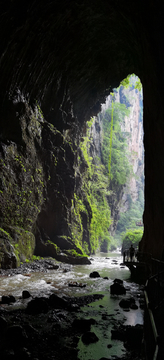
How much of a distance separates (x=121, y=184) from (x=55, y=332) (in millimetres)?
39989

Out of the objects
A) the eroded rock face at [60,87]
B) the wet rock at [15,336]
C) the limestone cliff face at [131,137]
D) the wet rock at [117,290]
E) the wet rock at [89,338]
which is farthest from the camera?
the limestone cliff face at [131,137]

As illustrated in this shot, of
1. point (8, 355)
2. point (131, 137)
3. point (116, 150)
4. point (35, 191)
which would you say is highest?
point (131, 137)

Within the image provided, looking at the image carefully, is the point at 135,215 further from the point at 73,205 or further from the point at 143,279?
the point at 143,279

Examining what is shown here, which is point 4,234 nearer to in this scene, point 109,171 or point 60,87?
point 60,87

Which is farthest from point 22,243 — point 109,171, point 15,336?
point 109,171

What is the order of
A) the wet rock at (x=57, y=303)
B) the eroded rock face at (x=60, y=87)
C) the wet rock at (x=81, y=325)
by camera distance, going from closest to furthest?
Result: the wet rock at (x=81, y=325), the wet rock at (x=57, y=303), the eroded rock face at (x=60, y=87)

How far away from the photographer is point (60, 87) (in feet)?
74.3

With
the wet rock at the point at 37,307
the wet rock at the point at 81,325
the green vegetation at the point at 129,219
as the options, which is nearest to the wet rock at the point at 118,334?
the wet rock at the point at 81,325

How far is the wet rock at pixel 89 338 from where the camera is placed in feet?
16.9

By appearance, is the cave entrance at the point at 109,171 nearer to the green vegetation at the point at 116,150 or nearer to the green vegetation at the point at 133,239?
the green vegetation at the point at 116,150

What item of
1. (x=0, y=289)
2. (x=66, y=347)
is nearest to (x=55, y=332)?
(x=66, y=347)

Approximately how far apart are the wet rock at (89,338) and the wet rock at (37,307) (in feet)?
6.85

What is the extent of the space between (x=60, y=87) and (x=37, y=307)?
19739 millimetres

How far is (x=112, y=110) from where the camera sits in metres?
49.4
